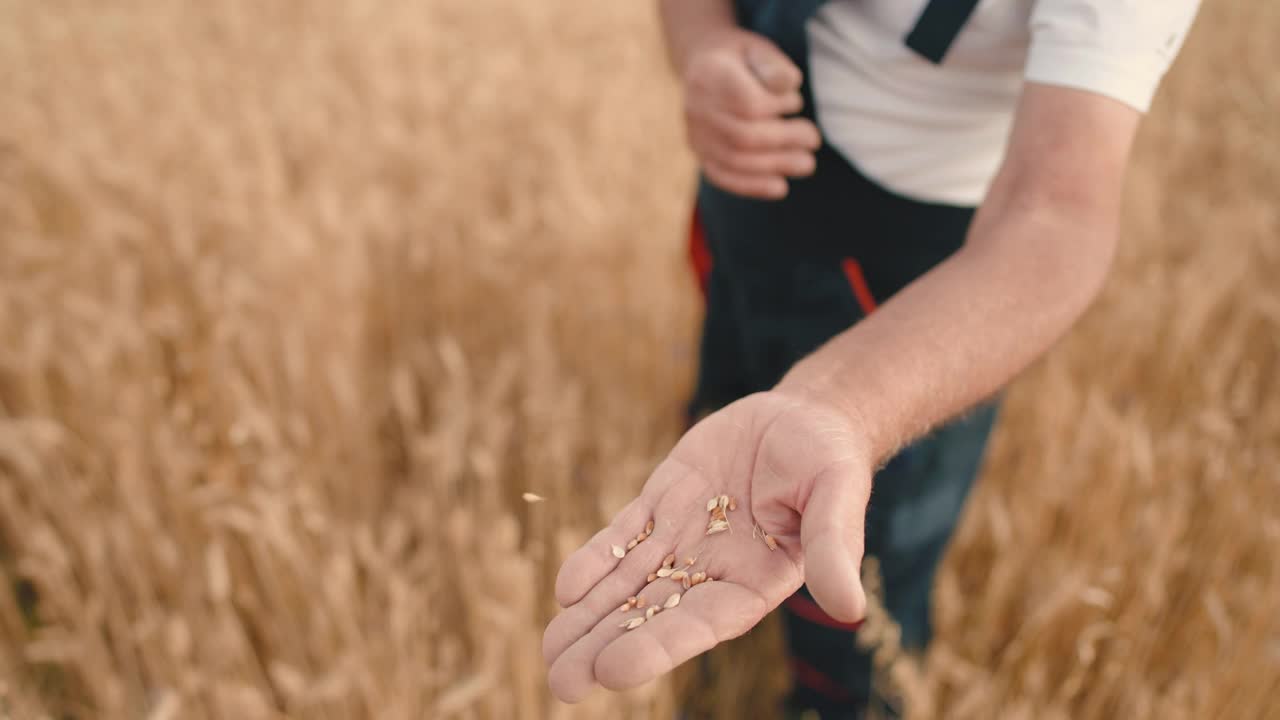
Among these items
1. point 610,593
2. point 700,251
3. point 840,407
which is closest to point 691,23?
point 700,251

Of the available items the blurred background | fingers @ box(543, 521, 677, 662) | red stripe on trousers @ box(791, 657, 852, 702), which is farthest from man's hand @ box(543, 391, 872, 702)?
red stripe on trousers @ box(791, 657, 852, 702)

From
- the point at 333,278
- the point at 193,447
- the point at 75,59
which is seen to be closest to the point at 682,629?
the point at 193,447

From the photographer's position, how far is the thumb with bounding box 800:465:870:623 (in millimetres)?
568

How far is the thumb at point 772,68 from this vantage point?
3.25 feet

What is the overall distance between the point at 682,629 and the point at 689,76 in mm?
758

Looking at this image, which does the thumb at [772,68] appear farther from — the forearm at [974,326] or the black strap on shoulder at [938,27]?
the forearm at [974,326]

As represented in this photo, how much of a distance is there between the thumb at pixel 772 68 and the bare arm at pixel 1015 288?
0.97 ft

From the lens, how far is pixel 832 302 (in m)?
1.14

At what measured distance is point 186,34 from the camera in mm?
2865

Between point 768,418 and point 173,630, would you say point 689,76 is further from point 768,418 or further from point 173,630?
point 173,630

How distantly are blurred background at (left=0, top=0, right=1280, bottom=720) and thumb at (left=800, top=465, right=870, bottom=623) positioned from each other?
0.56 meters

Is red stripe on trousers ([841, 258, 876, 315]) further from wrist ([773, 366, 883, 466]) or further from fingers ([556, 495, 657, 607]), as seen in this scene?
fingers ([556, 495, 657, 607])

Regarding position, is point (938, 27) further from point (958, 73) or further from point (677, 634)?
point (677, 634)

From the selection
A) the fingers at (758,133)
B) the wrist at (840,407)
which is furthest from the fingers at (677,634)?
the fingers at (758,133)
